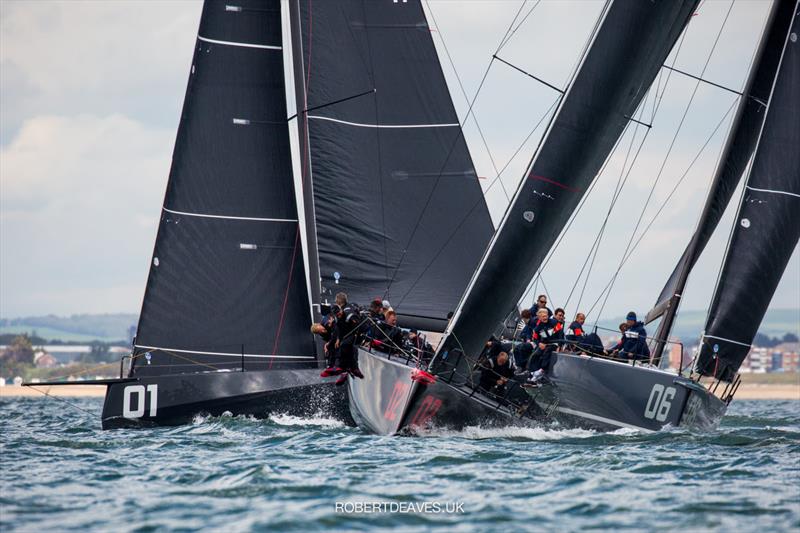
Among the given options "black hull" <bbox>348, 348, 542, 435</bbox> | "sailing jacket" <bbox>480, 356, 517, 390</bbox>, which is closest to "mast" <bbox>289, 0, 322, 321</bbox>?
"black hull" <bbox>348, 348, 542, 435</bbox>

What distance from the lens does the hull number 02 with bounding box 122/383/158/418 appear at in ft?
57.4

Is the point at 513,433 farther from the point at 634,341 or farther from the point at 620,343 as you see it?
the point at 620,343

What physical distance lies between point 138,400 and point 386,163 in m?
5.60

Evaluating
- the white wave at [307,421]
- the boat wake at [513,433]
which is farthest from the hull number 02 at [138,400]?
the boat wake at [513,433]

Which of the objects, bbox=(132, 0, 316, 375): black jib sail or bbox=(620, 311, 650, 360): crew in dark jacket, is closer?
bbox=(620, 311, 650, 360): crew in dark jacket

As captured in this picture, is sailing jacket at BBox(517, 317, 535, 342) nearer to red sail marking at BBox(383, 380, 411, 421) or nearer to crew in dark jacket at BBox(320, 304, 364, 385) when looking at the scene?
crew in dark jacket at BBox(320, 304, 364, 385)

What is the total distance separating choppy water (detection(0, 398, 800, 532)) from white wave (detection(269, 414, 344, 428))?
67.3 inches

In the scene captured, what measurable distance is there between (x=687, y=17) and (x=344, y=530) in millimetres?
9446

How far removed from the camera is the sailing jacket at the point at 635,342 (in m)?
16.8

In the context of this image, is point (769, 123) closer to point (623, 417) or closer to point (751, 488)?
point (623, 417)

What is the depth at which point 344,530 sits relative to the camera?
8.53 meters

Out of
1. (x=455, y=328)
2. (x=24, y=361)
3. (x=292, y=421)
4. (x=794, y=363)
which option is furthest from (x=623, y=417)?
(x=794, y=363)

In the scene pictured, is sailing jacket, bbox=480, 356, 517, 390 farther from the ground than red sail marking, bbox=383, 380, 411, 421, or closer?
farther from the ground

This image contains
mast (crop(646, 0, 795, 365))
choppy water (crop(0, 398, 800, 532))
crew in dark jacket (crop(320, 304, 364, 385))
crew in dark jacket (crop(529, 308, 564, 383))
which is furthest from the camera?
mast (crop(646, 0, 795, 365))
